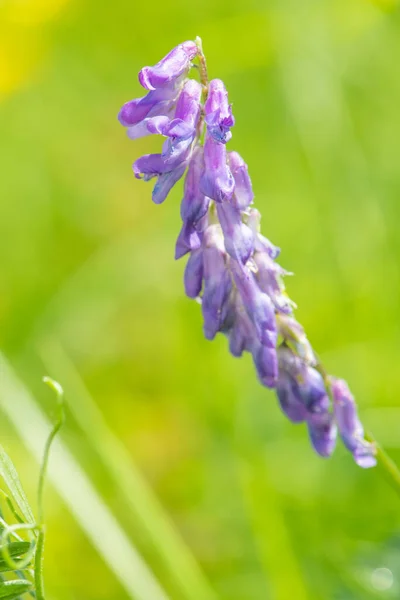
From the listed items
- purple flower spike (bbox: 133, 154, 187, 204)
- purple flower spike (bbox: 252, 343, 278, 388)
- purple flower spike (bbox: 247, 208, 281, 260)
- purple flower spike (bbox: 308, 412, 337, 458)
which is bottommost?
purple flower spike (bbox: 252, 343, 278, 388)

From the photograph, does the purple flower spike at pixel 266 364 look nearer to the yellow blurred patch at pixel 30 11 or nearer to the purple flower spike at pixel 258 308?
the purple flower spike at pixel 258 308

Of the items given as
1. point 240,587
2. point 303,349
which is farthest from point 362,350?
point 303,349

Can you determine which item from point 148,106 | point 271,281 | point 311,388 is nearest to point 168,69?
point 148,106

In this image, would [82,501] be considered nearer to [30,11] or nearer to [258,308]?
[258,308]

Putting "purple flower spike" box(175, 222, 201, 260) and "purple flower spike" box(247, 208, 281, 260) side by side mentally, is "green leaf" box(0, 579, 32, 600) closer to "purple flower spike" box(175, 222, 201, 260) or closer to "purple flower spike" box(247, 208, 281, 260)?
"purple flower spike" box(175, 222, 201, 260)

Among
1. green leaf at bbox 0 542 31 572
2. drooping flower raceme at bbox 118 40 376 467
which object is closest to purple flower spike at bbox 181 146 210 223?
drooping flower raceme at bbox 118 40 376 467

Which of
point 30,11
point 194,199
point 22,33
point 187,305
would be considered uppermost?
point 30,11
